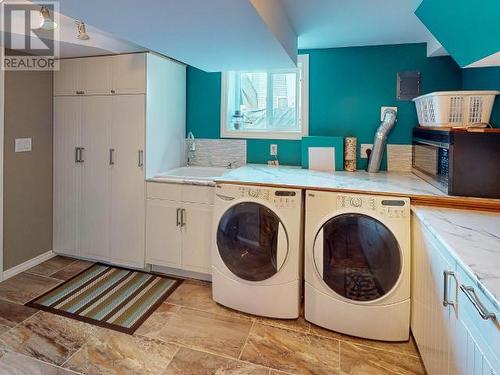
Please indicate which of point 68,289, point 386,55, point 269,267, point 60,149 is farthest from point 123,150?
point 386,55

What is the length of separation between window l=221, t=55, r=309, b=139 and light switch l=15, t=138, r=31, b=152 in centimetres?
177

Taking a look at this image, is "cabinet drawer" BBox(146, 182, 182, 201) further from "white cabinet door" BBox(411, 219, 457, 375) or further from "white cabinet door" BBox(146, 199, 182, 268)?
"white cabinet door" BBox(411, 219, 457, 375)

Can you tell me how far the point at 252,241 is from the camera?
220cm

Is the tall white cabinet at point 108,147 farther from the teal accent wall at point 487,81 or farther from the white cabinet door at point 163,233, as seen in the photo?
the teal accent wall at point 487,81

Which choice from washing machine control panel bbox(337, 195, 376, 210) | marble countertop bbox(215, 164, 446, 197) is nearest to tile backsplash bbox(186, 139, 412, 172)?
marble countertop bbox(215, 164, 446, 197)

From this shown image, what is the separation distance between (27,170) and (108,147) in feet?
2.50

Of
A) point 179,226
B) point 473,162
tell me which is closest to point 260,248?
point 179,226

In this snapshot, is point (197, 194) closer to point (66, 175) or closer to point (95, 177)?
point (95, 177)

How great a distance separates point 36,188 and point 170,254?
144 cm

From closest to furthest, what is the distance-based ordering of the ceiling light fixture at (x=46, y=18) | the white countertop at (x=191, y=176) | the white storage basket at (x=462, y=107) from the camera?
the ceiling light fixture at (x=46, y=18) < the white storage basket at (x=462, y=107) < the white countertop at (x=191, y=176)

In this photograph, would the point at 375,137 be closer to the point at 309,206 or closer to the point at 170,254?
the point at 309,206

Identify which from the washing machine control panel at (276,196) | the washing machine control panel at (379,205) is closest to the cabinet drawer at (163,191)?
the washing machine control panel at (276,196)

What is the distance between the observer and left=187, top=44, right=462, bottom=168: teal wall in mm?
2676

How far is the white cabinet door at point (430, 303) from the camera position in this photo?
134cm
